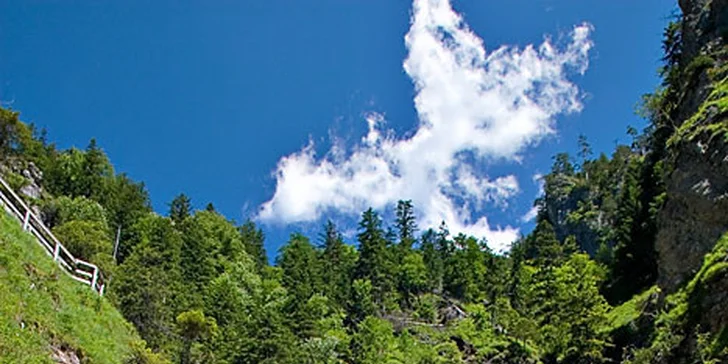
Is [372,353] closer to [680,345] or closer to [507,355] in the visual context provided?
[507,355]

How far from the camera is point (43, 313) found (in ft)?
44.3

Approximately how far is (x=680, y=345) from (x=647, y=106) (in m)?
26.4

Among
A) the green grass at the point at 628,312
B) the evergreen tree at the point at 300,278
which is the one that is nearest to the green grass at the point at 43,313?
the green grass at the point at 628,312

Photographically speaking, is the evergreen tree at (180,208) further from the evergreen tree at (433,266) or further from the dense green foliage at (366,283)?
the evergreen tree at (433,266)

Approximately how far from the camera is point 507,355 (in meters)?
56.3

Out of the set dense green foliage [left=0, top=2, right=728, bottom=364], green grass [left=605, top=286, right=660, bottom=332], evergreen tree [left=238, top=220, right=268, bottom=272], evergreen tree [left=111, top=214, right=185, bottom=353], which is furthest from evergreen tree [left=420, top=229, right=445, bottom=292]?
green grass [left=605, top=286, right=660, bottom=332]

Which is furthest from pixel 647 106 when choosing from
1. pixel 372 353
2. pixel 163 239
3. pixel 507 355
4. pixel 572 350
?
pixel 163 239

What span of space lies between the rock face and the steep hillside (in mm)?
22082

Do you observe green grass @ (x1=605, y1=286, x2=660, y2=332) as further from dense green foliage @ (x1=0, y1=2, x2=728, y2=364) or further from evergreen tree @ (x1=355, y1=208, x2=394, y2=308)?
evergreen tree @ (x1=355, y1=208, x2=394, y2=308)

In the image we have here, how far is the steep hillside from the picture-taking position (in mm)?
11383

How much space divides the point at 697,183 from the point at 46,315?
81.3 ft

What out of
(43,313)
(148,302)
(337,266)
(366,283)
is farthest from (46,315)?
(337,266)

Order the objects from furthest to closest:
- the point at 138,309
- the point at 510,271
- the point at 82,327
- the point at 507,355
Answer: the point at 510,271 < the point at 507,355 < the point at 138,309 < the point at 82,327

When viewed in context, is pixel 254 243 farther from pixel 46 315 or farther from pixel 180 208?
pixel 46 315
